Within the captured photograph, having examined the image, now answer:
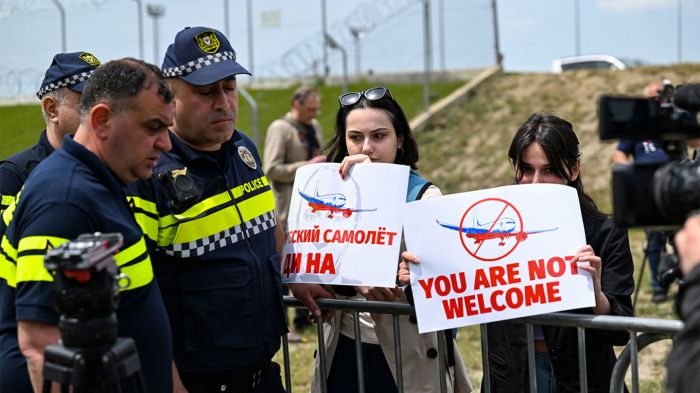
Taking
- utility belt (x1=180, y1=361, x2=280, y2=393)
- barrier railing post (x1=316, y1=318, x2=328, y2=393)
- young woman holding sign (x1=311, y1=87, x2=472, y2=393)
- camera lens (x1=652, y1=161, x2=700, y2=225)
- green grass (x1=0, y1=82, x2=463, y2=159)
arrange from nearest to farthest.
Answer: camera lens (x1=652, y1=161, x2=700, y2=225) → utility belt (x1=180, y1=361, x2=280, y2=393) → young woman holding sign (x1=311, y1=87, x2=472, y2=393) → barrier railing post (x1=316, y1=318, x2=328, y2=393) → green grass (x1=0, y1=82, x2=463, y2=159)

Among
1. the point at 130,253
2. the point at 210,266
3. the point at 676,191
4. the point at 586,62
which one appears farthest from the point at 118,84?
the point at 586,62

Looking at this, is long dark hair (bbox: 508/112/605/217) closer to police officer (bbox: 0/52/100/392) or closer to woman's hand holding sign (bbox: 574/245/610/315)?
woman's hand holding sign (bbox: 574/245/610/315)

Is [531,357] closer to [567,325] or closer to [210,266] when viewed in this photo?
[567,325]

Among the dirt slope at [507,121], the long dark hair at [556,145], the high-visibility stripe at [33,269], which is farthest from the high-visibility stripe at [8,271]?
the dirt slope at [507,121]

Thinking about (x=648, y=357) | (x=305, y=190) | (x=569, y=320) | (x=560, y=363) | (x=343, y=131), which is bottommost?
(x=648, y=357)

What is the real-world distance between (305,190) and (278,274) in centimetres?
43

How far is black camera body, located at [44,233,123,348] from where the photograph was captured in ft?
7.07

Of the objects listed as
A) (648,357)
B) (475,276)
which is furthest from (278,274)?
(648,357)

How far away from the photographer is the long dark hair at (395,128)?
3656 millimetres

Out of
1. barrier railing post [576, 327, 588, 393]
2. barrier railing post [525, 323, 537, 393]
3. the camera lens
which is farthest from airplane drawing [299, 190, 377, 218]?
the camera lens

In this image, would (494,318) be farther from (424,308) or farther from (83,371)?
(83,371)

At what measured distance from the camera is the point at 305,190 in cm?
365

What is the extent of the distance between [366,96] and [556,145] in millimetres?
807

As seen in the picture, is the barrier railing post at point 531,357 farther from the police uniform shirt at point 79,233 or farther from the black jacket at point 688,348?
the police uniform shirt at point 79,233
